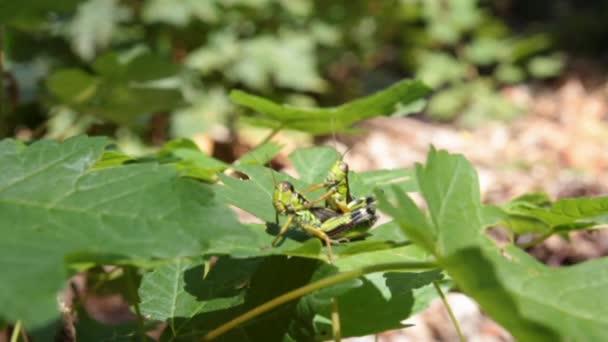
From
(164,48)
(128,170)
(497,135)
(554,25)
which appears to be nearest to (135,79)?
(128,170)

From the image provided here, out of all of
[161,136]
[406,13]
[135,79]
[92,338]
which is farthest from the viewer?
[406,13]

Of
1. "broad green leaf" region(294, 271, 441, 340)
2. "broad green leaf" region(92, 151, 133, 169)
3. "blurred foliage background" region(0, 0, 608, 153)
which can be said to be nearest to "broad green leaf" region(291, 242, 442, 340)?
"broad green leaf" region(294, 271, 441, 340)

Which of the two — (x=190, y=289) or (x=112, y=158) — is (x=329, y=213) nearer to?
(x=190, y=289)

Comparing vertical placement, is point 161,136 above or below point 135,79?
below

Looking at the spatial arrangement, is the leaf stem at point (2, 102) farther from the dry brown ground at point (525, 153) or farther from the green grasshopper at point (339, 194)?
the dry brown ground at point (525, 153)

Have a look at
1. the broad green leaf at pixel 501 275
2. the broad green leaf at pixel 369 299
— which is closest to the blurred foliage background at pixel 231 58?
the broad green leaf at pixel 369 299

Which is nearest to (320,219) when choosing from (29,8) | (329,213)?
(329,213)

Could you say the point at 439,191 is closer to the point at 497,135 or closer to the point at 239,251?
the point at 239,251
